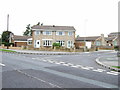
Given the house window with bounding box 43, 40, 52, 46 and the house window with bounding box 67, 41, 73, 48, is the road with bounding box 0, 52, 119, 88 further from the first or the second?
the house window with bounding box 67, 41, 73, 48

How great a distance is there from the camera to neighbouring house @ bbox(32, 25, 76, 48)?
44.1 metres

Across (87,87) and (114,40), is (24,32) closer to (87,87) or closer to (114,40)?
(114,40)

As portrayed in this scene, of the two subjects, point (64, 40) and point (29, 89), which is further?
point (64, 40)

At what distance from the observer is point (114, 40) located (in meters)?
61.3

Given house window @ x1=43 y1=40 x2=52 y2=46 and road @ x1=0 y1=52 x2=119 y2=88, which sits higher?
house window @ x1=43 y1=40 x2=52 y2=46

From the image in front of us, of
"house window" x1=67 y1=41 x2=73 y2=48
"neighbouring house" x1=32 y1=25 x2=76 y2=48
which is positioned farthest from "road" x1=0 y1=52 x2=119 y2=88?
"house window" x1=67 y1=41 x2=73 y2=48

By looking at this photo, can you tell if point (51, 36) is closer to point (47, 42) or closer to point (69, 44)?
point (47, 42)

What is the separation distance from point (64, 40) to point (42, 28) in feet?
24.5

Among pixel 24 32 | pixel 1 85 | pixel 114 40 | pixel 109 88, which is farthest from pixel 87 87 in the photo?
pixel 24 32

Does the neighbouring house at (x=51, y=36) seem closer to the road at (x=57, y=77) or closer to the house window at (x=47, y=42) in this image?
the house window at (x=47, y=42)

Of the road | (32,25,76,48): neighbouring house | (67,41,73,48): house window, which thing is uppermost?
(32,25,76,48): neighbouring house

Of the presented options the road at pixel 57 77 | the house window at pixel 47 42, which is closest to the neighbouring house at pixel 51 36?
the house window at pixel 47 42

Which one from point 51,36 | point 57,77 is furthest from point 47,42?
point 57,77

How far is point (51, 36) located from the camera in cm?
4462
